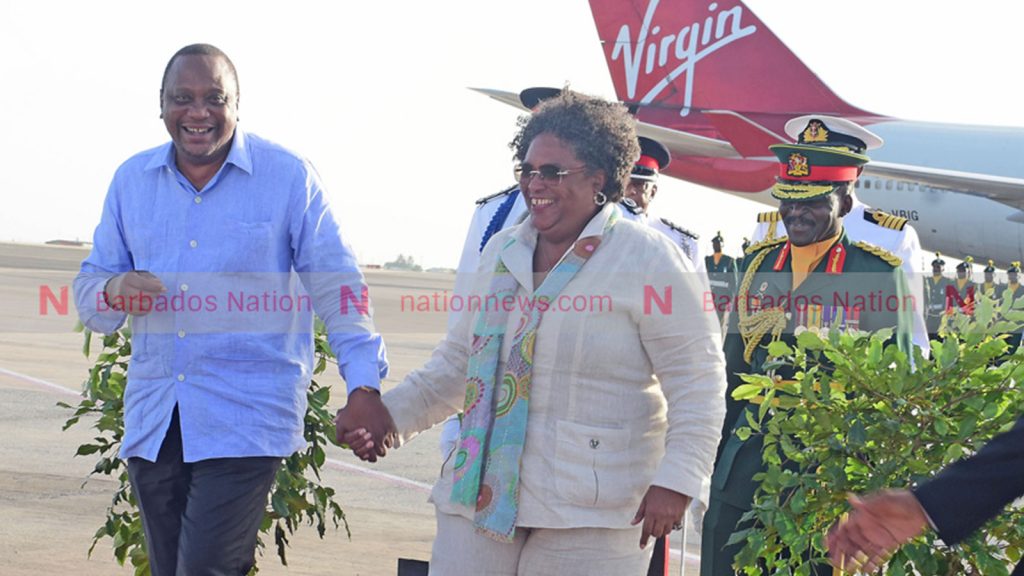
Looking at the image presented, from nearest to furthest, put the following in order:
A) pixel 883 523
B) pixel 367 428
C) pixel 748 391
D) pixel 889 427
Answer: pixel 883 523, pixel 367 428, pixel 889 427, pixel 748 391

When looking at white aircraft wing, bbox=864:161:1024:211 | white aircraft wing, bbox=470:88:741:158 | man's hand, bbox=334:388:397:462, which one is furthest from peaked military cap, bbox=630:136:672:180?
white aircraft wing, bbox=470:88:741:158

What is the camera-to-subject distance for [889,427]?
4.16 meters

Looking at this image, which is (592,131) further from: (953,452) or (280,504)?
(280,504)

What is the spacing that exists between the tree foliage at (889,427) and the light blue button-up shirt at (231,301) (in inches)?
48.2

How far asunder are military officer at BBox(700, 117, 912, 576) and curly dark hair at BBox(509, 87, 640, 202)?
1.46m

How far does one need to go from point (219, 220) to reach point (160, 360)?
0.44 metres

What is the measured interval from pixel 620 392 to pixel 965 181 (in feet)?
61.5

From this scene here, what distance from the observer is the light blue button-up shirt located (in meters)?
4.28

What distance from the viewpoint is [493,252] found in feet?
13.1

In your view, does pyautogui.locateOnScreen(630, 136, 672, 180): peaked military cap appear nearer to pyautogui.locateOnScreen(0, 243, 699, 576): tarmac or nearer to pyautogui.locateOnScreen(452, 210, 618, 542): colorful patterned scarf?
pyautogui.locateOnScreen(0, 243, 699, 576): tarmac

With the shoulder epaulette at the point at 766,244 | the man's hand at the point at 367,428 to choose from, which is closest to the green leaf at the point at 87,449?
the man's hand at the point at 367,428

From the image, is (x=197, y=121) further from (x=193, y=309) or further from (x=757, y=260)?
(x=757, y=260)

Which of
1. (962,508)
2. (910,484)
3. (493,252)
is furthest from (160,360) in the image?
(962,508)

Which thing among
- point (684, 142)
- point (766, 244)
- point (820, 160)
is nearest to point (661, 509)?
point (766, 244)
